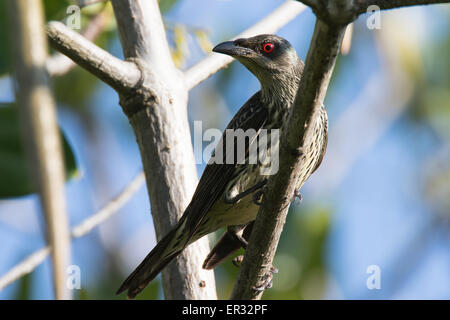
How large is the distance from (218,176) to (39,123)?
2.82 meters

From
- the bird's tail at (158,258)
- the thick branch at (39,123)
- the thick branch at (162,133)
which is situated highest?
the thick branch at (162,133)

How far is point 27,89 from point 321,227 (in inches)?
183

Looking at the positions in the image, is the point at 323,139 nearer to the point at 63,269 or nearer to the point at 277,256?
the point at 277,256

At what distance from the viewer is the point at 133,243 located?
5480 millimetres

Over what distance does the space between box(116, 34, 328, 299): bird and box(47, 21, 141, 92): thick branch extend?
30.5 inches

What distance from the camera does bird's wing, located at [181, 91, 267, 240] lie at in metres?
3.26

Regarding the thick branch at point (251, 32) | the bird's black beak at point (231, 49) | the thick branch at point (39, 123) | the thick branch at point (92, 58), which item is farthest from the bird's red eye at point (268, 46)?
the thick branch at point (39, 123)

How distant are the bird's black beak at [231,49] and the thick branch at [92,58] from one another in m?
0.86

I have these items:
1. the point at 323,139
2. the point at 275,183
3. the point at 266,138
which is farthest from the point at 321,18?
the point at 323,139

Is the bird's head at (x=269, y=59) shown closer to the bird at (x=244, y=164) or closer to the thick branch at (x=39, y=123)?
the bird at (x=244, y=164)

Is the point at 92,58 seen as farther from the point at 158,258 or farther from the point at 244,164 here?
the point at 244,164

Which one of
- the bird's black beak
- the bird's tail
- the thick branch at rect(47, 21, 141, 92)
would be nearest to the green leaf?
the thick branch at rect(47, 21, 141, 92)

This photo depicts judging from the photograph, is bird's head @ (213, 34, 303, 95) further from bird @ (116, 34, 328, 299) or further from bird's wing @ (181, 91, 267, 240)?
bird's wing @ (181, 91, 267, 240)

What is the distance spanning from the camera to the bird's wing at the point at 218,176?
326 cm
